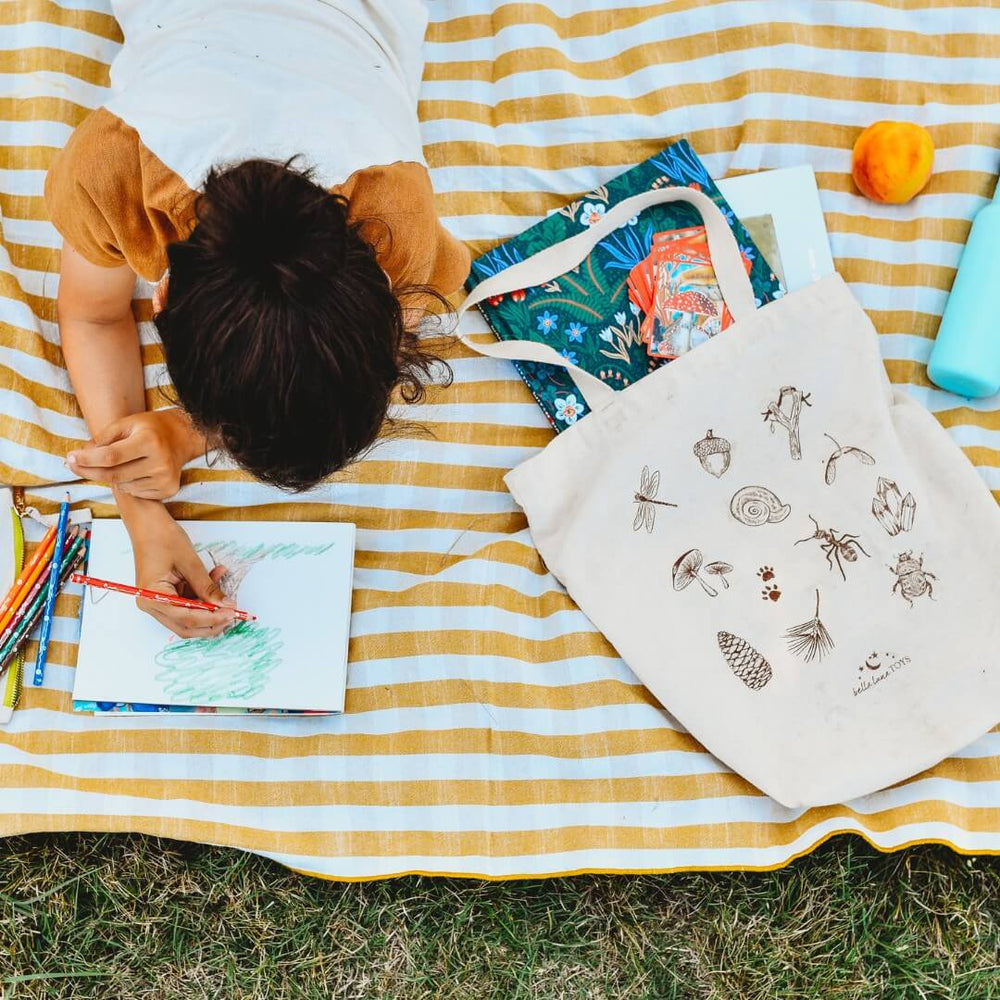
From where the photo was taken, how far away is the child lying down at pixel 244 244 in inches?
24.9

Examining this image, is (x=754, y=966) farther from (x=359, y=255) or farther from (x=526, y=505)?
(x=359, y=255)

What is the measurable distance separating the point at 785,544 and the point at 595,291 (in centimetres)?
36

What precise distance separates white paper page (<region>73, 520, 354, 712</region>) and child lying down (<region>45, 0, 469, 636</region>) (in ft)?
0.13

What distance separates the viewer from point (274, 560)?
105cm

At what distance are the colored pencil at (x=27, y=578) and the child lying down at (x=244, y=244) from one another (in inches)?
4.3

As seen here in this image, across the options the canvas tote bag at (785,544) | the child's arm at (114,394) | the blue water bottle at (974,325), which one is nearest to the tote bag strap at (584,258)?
the canvas tote bag at (785,544)

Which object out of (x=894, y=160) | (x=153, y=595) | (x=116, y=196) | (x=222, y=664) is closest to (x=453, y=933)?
(x=222, y=664)

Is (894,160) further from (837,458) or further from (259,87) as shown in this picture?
(259,87)

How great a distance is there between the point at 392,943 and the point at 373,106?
Result: 2.84ft

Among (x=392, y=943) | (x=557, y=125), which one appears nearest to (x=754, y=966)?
(x=392, y=943)

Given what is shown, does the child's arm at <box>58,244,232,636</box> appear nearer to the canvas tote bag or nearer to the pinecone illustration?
the canvas tote bag

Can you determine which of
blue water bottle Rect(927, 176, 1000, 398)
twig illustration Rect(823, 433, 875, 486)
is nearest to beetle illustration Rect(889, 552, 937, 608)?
twig illustration Rect(823, 433, 875, 486)

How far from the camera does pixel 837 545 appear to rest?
3.35 feet

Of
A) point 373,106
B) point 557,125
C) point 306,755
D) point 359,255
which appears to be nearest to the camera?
point 359,255
